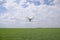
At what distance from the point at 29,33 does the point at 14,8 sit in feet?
2.42

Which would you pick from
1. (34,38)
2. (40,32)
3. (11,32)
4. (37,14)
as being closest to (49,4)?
(37,14)

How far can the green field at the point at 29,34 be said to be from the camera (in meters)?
2.77

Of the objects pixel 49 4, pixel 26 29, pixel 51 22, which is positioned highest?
pixel 49 4

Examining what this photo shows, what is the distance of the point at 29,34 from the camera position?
2795mm

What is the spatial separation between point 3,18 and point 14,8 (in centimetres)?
38

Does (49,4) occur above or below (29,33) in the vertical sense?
above

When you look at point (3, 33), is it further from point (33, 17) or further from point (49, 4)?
point (49, 4)

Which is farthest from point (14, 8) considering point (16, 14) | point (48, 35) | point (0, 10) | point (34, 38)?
point (48, 35)

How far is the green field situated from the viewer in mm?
2766

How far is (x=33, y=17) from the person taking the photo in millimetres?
2791

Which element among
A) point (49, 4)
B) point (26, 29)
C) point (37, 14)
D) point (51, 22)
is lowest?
point (26, 29)

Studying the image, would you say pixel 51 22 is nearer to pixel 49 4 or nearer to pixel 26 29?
pixel 49 4

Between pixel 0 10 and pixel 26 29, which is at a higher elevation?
pixel 0 10

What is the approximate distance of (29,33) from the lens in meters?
2.79
